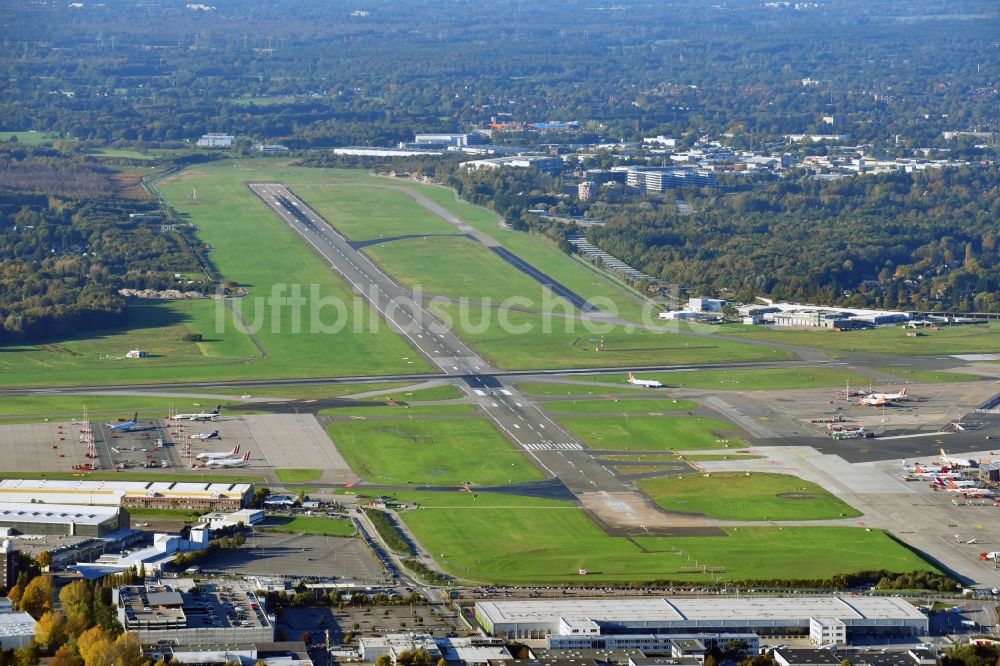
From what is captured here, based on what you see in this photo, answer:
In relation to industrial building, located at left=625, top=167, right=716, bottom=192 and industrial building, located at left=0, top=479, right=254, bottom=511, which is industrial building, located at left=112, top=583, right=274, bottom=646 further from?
industrial building, located at left=625, top=167, right=716, bottom=192

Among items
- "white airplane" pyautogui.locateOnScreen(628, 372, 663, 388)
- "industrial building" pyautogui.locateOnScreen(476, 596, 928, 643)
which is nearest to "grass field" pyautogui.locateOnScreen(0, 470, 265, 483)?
"industrial building" pyautogui.locateOnScreen(476, 596, 928, 643)

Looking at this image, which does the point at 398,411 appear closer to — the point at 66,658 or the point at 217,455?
the point at 217,455

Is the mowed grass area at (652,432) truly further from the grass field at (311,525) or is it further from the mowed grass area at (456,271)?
the mowed grass area at (456,271)

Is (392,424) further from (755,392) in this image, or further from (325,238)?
(325,238)

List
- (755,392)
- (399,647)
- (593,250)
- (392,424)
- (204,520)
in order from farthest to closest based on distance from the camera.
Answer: (593,250)
(755,392)
(392,424)
(204,520)
(399,647)

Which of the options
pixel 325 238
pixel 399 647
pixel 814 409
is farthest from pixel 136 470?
pixel 325 238

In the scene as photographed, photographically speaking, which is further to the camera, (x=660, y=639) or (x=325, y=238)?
(x=325, y=238)
